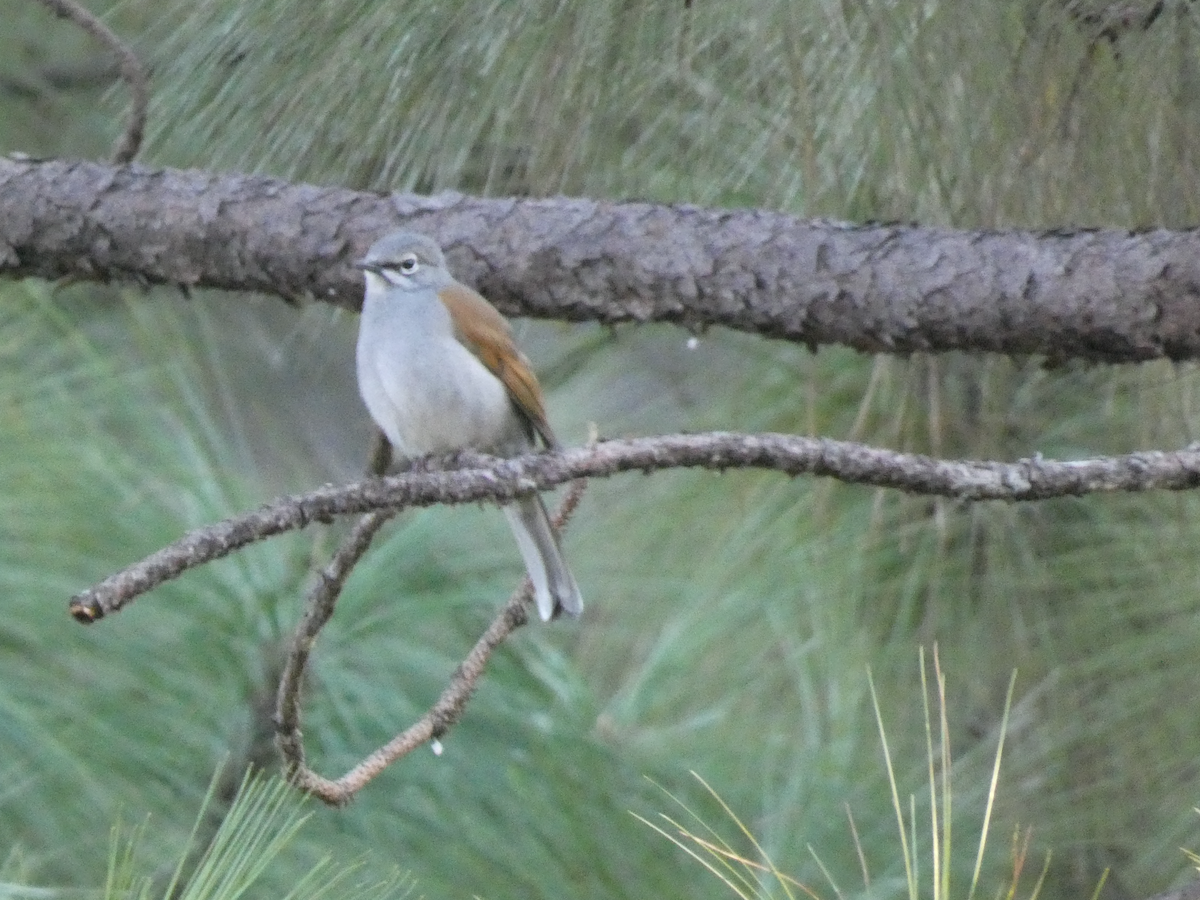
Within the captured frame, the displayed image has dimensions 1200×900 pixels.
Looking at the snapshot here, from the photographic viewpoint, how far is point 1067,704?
1844 millimetres

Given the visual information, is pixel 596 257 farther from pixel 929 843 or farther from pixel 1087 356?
pixel 929 843

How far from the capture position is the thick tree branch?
1.31 m

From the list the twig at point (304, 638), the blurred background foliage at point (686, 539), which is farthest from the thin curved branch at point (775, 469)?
the blurred background foliage at point (686, 539)

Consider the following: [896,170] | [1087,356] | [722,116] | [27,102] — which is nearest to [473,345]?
[722,116]

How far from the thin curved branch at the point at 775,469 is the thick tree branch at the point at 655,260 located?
21cm

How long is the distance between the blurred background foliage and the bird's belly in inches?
7.5

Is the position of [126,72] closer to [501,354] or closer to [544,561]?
[501,354]

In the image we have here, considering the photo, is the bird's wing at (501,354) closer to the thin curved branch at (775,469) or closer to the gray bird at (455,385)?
the gray bird at (455,385)

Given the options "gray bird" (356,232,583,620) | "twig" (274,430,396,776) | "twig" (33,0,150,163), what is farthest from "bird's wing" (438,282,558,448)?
"twig" (274,430,396,776)

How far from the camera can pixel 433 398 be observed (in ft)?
5.67

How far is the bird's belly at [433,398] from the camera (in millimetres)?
1702

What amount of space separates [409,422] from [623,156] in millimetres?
344

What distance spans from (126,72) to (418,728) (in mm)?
720

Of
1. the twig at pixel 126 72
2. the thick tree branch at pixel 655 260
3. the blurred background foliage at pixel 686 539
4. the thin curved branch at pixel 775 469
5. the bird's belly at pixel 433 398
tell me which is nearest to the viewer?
the thin curved branch at pixel 775 469
